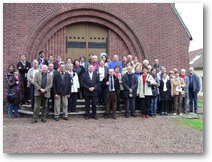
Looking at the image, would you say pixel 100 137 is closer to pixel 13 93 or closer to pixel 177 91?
pixel 13 93

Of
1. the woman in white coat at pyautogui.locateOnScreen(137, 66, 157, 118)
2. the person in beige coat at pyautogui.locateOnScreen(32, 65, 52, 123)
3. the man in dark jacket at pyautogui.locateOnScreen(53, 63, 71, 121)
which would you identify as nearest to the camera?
the person in beige coat at pyautogui.locateOnScreen(32, 65, 52, 123)

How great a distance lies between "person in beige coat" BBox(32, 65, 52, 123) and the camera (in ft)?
28.8

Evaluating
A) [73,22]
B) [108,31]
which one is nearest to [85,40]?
[73,22]

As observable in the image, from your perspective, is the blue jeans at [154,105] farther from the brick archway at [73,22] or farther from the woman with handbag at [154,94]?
the brick archway at [73,22]

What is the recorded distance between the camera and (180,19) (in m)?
12.7

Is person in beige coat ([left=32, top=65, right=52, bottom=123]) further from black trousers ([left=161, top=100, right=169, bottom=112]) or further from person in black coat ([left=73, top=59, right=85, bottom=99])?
black trousers ([left=161, top=100, right=169, bottom=112])

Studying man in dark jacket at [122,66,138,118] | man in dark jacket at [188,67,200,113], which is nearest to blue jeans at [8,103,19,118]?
man in dark jacket at [122,66,138,118]

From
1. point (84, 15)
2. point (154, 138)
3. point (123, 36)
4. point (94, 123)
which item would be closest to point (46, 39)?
point (84, 15)

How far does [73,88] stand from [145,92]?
2.39 meters

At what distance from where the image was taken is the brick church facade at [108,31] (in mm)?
11414

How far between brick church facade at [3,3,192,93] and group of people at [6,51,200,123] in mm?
1722

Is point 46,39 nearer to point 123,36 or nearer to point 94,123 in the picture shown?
point 123,36

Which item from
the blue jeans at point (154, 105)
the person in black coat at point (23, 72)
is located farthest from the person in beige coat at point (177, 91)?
the person in black coat at point (23, 72)

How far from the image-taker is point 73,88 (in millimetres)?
9500
